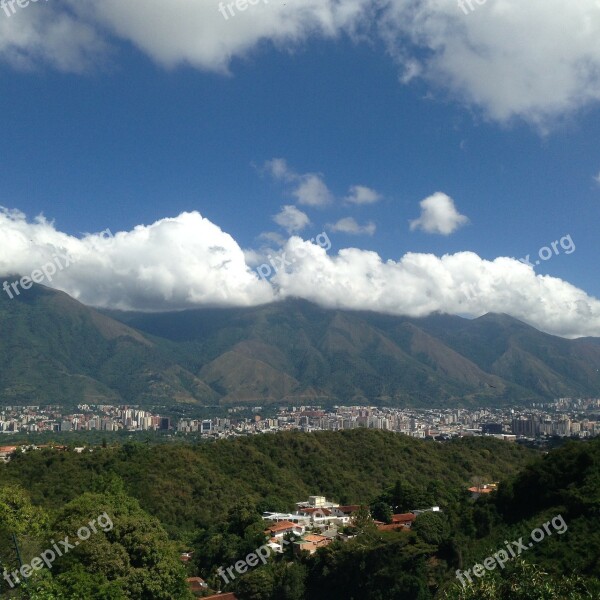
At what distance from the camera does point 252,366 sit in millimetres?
173250

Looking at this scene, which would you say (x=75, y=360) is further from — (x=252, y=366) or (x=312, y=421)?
(x=312, y=421)

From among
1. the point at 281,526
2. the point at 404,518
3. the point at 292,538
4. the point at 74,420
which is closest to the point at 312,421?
the point at 74,420

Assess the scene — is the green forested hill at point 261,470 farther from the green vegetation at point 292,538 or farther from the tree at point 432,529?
the tree at point 432,529

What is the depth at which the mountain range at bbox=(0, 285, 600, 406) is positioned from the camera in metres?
144

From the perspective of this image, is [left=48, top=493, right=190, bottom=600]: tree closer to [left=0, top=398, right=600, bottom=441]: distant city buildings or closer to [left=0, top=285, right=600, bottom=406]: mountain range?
[left=0, top=398, right=600, bottom=441]: distant city buildings

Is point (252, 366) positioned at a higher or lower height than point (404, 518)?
higher

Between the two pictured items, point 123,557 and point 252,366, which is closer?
point 123,557

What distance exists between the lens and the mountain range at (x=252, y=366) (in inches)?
5669

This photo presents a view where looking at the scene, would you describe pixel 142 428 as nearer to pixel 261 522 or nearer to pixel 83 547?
pixel 261 522

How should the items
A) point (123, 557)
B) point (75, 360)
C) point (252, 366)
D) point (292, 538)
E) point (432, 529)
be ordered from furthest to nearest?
1. point (252, 366)
2. point (75, 360)
3. point (292, 538)
4. point (432, 529)
5. point (123, 557)

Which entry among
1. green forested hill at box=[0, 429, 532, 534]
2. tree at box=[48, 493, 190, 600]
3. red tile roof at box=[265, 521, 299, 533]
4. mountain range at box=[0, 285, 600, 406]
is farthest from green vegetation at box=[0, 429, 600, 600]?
mountain range at box=[0, 285, 600, 406]

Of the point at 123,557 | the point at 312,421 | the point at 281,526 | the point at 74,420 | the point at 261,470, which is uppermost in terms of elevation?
the point at 74,420

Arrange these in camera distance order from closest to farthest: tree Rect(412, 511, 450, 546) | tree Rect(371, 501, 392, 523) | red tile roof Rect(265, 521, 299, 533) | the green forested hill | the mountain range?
tree Rect(412, 511, 450, 546), red tile roof Rect(265, 521, 299, 533), tree Rect(371, 501, 392, 523), the green forested hill, the mountain range

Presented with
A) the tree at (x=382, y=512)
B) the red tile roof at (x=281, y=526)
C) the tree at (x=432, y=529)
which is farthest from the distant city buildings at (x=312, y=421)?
the tree at (x=432, y=529)
